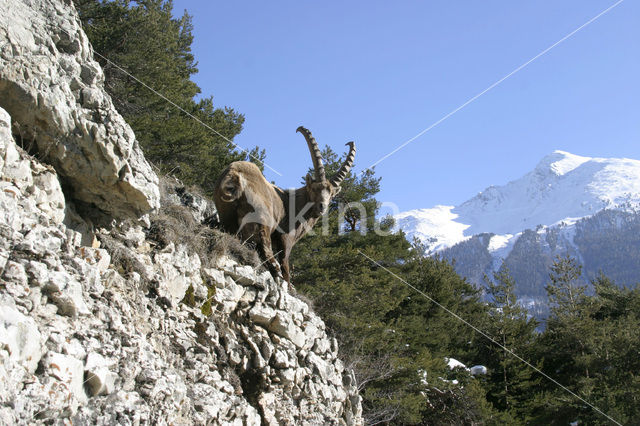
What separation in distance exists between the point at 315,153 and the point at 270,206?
2273 mm

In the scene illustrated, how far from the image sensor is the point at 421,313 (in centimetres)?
3011

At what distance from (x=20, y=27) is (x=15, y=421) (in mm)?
4997

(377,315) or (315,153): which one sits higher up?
(315,153)

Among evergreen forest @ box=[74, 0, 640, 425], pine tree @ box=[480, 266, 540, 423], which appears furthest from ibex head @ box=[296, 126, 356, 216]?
pine tree @ box=[480, 266, 540, 423]

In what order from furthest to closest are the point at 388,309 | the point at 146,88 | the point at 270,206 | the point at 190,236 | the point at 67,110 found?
the point at 388,309 < the point at 146,88 < the point at 270,206 < the point at 190,236 < the point at 67,110

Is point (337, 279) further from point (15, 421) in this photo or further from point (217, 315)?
point (15, 421)

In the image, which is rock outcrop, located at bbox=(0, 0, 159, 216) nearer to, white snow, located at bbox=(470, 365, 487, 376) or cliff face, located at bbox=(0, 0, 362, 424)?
cliff face, located at bbox=(0, 0, 362, 424)

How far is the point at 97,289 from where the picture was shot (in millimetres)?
6578

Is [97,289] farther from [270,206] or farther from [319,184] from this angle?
[319,184]

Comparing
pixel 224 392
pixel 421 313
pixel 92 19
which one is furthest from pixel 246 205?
pixel 421 313

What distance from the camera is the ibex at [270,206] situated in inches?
480

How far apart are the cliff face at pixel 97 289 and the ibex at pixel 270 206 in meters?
1.66


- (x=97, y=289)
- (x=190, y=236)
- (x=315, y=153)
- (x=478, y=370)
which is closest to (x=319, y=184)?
(x=315, y=153)

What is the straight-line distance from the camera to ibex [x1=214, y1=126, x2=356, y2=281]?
12188 millimetres
